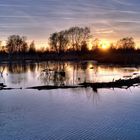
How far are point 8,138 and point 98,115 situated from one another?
596 cm

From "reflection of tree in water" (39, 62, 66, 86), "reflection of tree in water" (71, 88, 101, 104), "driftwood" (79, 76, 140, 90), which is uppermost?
"reflection of tree in water" (39, 62, 66, 86)

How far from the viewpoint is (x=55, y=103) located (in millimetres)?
22328

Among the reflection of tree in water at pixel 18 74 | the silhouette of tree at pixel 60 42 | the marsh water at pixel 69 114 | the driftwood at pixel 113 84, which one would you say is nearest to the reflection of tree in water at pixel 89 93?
the marsh water at pixel 69 114

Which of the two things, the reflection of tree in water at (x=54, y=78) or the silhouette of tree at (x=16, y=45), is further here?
the silhouette of tree at (x=16, y=45)

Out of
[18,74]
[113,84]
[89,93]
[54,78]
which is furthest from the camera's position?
[18,74]

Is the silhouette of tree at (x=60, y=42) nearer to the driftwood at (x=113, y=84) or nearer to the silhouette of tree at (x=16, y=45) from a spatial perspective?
the silhouette of tree at (x=16, y=45)

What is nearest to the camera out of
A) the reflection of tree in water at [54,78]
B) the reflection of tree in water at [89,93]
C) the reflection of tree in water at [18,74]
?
the reflection of tree in water at [89,93]

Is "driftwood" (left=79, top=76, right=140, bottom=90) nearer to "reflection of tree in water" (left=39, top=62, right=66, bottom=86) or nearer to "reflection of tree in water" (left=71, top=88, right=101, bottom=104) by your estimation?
"reflection of tree in water" (left=71, top=88, right=101, bottom=104)

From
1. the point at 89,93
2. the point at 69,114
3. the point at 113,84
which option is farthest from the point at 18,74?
the point at 69,114

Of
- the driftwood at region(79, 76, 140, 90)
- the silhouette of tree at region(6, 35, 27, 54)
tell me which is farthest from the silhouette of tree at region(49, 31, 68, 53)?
the driftwood at region(79, 76, 140, 90)

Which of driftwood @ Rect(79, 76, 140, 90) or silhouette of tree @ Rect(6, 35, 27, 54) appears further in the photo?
silhouette of tree @ Rect(6, 35, 27, 54)

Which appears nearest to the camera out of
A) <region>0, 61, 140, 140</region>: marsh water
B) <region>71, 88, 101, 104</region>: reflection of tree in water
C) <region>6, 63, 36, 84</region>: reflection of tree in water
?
<region>0, 61, 140, 140</region>: marsh water

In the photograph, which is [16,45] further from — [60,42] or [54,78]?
[54,78]

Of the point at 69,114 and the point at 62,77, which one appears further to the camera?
the point at 62,77
